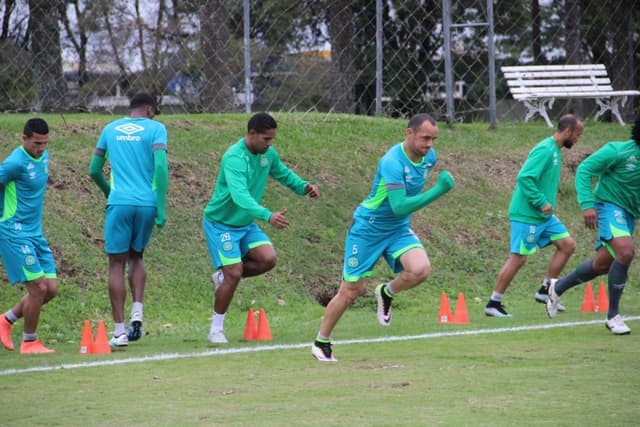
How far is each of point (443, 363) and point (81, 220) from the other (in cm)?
646

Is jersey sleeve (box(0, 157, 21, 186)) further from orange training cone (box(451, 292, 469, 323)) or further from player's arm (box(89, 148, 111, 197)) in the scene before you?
orange training cone (box(451, 292, 469, 323))

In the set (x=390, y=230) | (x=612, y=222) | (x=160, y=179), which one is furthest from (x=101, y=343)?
(x=612, y=222)

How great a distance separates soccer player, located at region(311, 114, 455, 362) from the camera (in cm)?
874

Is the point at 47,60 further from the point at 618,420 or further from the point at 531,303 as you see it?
the point at 618,420

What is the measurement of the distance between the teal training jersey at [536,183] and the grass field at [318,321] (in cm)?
111

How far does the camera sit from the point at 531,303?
543 inches

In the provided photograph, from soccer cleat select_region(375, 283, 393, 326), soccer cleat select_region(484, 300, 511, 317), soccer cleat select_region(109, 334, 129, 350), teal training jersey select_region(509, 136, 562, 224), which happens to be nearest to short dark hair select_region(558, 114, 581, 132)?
teal training jersey select_region(509, 136, 562, 224)

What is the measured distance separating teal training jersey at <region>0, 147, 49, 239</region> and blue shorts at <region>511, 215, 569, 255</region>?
515 cm

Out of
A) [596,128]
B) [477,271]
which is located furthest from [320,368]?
[596,128]

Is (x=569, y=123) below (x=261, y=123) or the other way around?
below

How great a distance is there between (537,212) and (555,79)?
34.1 ft

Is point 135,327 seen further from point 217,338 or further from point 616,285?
point 616,285

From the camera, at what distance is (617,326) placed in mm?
10148

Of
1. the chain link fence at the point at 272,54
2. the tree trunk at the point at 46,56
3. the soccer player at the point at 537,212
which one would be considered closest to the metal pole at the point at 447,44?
the chain link fence at the point at 272,54
